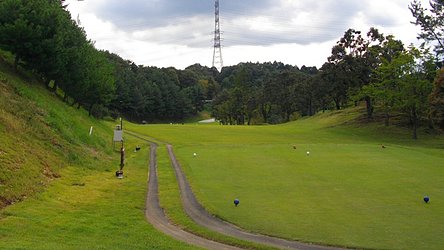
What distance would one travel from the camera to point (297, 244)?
13.3 meters

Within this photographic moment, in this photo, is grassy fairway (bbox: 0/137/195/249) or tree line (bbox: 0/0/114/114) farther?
tree line (bbox: 0/0/114/114)

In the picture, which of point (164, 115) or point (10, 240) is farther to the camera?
point (164, 115)

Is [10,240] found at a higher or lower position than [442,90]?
lower

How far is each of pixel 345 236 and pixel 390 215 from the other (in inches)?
136

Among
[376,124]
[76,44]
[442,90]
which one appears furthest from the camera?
[376,124]

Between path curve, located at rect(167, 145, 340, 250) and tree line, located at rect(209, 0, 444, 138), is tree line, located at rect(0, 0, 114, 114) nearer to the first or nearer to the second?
path curve, located at rect(167, 145, 340, 250)

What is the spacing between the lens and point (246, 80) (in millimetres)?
134000

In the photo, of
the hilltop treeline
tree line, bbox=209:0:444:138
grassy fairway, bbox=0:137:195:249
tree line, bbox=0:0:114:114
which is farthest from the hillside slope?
the hilltop treeline

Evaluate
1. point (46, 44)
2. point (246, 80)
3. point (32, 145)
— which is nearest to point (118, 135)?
point (32, 145)

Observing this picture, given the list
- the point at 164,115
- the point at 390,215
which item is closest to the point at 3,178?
the point at 390,215

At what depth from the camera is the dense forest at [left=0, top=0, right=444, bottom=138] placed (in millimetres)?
42219

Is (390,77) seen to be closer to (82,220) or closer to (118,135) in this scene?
(118,135)

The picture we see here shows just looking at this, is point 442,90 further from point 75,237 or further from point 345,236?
point 75,237

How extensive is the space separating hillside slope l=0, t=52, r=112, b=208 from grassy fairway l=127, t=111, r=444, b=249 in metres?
7.46
